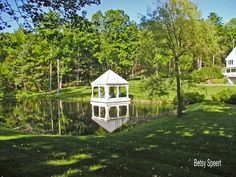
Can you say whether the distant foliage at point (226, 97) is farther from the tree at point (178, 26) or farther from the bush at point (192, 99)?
the tree at point (178, 26)

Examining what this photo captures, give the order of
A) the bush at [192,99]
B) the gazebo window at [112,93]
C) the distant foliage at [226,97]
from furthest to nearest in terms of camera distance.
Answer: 1. the gazebo window at [112,93]
2. the bush at [192,99]
3. the distant foliage at [226,97]

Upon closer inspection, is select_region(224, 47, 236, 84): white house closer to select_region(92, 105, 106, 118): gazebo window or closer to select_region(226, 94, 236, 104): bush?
select_region(226, 94, 236, 104): bush

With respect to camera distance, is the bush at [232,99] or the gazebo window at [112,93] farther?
the gazebo window at [112,93]

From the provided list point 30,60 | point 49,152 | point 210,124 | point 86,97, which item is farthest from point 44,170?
point 30,60

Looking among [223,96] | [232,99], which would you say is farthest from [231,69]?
[232,99]

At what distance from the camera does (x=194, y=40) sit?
15.6 m

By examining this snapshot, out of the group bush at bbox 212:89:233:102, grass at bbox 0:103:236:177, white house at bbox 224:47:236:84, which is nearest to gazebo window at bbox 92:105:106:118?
bush at bbox 212:89:233:102

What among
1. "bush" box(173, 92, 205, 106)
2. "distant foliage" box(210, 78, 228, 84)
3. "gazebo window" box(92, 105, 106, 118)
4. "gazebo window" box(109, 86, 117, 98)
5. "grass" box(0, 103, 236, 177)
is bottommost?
"gazebo window" box(92, 105, 106, 118)

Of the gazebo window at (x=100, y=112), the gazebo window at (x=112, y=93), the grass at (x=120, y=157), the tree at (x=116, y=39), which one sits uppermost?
the tree at (x=116, y=39)

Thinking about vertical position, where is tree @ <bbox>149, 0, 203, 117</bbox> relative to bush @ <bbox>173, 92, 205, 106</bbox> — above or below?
above

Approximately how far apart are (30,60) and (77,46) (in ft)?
29.1

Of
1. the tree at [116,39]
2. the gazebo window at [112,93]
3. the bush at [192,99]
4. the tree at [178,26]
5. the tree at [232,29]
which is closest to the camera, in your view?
the tree at [178,26]

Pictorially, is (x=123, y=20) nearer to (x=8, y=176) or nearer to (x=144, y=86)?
(x=144, y=86)

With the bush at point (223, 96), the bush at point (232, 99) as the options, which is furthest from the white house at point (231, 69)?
the bush at point (232, 99)
